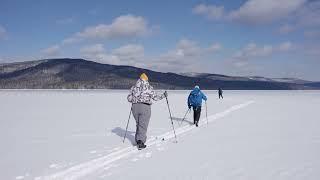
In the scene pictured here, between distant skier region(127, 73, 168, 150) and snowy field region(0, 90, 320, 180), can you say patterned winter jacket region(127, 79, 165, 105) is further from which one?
snowy field region(0, 90, 320, 180)

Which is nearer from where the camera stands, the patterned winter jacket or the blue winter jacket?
the patterned winter jacket

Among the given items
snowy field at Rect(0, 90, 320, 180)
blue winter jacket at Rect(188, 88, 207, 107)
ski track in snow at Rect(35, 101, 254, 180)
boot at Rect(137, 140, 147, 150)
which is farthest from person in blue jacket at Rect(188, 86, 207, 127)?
boot at Rect(137, 140, 147, 150)

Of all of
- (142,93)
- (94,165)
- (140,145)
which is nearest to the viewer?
(94,165)

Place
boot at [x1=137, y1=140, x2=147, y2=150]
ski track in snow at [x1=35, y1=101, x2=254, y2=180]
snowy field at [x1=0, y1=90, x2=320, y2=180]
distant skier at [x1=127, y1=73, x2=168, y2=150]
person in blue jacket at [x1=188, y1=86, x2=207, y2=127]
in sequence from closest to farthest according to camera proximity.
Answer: ski track in snow at [x1=35, y1=101, x2=254, y2=180], snowy field at [x1=0, y1=90, x2=320, y2=180], boot at [x1=137, y1=140, x2=147, y2=150], distant skier at [x1=127, y1=73, x2=168, y2=150], person in blue jacket at [x1=188, y1=86, x2=207, y2=127]

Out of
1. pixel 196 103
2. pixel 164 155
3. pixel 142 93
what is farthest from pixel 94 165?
pixel 196 103

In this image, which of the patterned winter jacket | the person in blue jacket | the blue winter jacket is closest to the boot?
the patterned winter jacket

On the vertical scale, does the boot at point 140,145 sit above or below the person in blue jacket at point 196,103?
below

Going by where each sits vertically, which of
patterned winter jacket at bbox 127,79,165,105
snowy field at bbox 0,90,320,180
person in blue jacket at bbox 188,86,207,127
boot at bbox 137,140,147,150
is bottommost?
A: snowy field at bbox 0,90,320,180

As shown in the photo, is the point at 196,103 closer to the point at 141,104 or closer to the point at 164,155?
the point at 141,104

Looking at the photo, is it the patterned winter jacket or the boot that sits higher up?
the patterned winter jacket

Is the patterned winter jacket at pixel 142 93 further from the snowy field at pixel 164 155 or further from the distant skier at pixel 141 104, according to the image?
the snowy field at pixel 164 155

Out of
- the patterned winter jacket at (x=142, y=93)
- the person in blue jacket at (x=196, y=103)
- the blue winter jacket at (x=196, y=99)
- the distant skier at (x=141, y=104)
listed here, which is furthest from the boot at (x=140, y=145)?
the blue winter jacket at (x=196, y=99)

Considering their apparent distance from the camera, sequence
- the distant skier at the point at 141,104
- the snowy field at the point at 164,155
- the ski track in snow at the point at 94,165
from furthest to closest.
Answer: the distant skier at the point at 141,104
the snowy field at the point at 164,155
the ski track in snow at the point at 94,165

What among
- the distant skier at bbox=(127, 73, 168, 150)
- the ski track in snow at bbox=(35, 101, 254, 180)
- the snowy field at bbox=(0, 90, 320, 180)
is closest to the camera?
the ski track in snow at bbox=(35, 101, 254, 180)
